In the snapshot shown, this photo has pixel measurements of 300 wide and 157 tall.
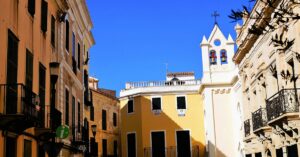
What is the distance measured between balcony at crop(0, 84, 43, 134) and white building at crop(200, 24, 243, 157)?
26.1 metres

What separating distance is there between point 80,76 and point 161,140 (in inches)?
726

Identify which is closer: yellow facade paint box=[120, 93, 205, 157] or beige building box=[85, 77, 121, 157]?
yellow facade paint box=[120, 93, 205, 157]

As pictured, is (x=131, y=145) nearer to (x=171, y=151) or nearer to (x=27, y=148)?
(x=171, y=151)

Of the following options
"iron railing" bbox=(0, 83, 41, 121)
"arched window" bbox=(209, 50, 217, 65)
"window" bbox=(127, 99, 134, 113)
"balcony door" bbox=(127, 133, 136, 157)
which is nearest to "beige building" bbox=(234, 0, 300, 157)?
"iron railing" bbox=(0, 83, 41, 121)

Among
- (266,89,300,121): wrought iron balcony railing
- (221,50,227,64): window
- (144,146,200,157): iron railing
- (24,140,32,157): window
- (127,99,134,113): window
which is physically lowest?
(144,146,200,157): iron railing

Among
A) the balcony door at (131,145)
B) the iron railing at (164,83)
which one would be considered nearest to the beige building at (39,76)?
the balcony door at (131,145)

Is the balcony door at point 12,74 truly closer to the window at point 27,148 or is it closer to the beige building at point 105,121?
the window at point 27,148

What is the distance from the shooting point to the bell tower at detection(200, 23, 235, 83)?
129 ft

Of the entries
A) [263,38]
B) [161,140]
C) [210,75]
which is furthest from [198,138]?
[263,38]

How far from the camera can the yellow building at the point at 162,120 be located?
42250 mm

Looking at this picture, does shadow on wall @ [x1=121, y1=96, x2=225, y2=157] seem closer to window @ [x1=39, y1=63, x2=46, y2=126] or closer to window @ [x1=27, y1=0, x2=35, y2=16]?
window @ [x1=39, y1=63, x2=46, y2=126]

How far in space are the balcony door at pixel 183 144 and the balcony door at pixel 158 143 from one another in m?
1.29

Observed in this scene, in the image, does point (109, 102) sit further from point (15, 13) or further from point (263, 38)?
point (15, 13)

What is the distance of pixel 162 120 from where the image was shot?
42.9 metres
